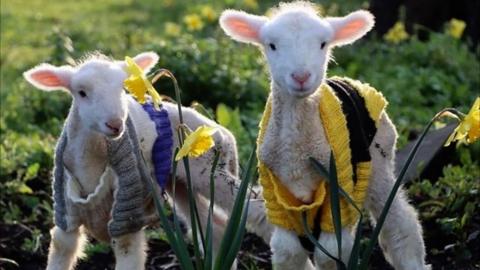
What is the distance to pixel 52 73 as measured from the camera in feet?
17.9

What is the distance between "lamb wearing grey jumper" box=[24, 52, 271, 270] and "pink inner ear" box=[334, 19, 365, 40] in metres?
1.00

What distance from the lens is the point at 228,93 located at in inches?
374

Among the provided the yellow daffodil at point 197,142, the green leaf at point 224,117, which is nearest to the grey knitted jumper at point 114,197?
the yellow daffodil at point 197,142

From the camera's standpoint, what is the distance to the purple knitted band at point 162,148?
221 inches

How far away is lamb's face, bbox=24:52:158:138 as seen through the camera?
5.18m

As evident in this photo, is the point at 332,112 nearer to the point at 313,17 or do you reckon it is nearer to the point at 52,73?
the point at 313,17

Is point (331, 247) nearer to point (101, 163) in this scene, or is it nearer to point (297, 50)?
point (297, 50)

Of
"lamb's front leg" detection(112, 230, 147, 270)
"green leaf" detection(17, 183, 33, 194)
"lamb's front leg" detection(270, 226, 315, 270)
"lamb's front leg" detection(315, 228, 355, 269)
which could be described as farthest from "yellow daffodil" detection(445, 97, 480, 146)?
"green leaf" detection(17, 183, 33, 194)

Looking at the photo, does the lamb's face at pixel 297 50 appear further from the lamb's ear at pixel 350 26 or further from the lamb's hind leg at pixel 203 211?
the lamb's hind leg at pixel 203 211

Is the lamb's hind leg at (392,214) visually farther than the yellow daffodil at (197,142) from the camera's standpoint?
Yes

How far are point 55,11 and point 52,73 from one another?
11084 millimetres

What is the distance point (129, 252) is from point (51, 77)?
36.3 inches

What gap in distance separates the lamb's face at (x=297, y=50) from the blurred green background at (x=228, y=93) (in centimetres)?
80

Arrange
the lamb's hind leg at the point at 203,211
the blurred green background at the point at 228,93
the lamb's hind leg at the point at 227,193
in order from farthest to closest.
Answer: the blurred green background at the point at 228,93
the lamb's hind leg at the point at 203,211
the lamb's hind leg at the point at 227,193
